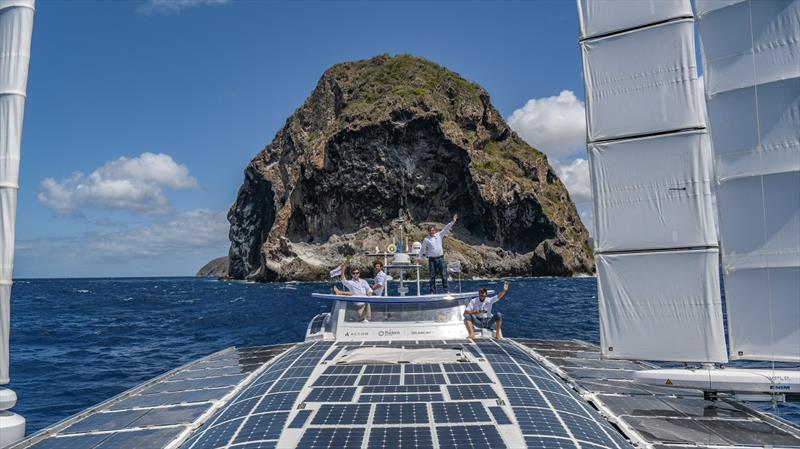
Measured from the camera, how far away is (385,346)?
15.5 metres

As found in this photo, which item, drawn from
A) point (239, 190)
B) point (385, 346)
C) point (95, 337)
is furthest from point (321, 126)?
point (385, 346)

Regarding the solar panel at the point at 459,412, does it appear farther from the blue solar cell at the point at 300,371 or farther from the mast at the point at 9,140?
the mast at the point at 9,140

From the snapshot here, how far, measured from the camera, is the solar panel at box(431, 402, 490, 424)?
8.73 metres

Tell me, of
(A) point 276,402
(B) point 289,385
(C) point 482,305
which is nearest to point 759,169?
(C) point 482,305

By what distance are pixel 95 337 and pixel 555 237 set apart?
11483cm

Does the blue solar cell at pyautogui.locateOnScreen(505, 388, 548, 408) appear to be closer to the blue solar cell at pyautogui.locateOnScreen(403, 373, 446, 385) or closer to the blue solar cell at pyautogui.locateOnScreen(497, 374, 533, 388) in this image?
the blue solar cell at pyautogui.locateOnScreen(497, 374, 533, 388)

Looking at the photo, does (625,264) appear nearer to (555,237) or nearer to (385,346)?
(385,346)

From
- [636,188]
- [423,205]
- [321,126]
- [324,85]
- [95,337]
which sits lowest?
[95,337]

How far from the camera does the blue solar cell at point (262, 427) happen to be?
8.31 metres

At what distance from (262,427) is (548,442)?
4.32 m

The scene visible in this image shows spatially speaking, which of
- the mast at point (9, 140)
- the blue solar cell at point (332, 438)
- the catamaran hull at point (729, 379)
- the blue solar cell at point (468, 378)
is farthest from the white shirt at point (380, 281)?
the mast at point (9, 140)

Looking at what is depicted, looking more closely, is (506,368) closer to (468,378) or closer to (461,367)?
(461,367)

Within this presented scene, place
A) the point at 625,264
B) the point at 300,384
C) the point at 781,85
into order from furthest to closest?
the point at 625,264, the point at 781,85, the point at 300,384

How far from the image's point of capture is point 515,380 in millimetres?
11148
